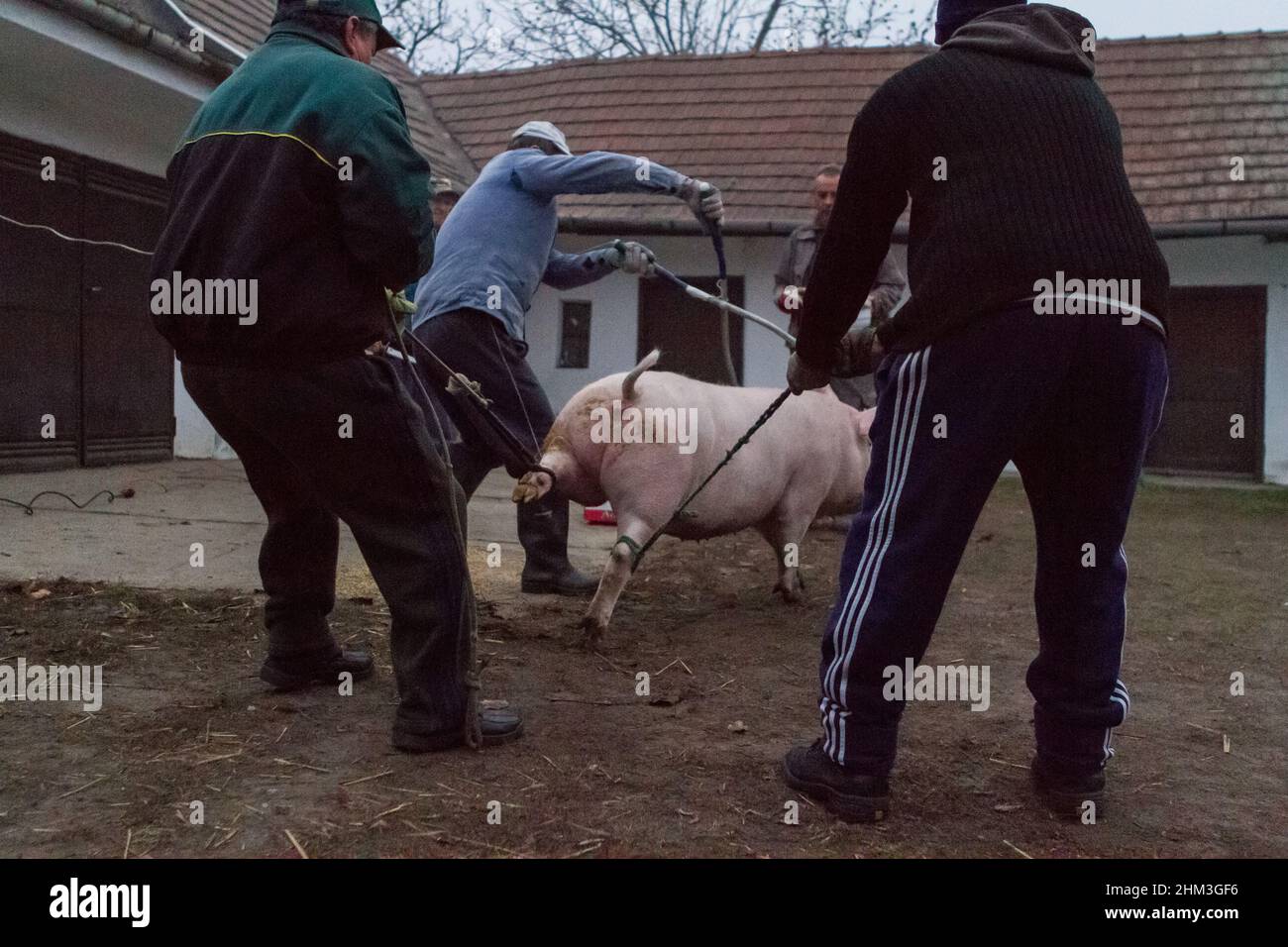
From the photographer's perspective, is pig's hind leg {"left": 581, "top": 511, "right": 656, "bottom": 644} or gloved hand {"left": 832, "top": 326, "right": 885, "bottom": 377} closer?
gloved hand {"left": 832, "top": 326, "right": 885, "bottom": 377}

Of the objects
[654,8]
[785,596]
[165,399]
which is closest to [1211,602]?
[785,596]

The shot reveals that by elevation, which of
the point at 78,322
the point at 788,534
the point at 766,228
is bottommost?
the point at 788,534

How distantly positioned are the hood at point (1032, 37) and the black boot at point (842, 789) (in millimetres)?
1547

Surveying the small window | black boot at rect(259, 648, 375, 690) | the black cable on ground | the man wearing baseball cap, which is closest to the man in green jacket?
black boot at rect(259, 648, 375, 690)

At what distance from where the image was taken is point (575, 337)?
13.4 metres

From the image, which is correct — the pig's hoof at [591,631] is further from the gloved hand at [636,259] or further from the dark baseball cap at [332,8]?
the dark baseball cap at [332,8]

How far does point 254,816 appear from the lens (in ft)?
7.66

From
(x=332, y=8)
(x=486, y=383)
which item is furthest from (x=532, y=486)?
(x=332, y=8)

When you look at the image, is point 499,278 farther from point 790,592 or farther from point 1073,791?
point 1073,791

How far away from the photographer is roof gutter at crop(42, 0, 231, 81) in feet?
19.9

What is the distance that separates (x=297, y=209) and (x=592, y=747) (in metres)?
1.48

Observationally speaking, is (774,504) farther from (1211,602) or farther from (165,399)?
(165,399)

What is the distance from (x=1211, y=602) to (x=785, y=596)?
2041 millimetres

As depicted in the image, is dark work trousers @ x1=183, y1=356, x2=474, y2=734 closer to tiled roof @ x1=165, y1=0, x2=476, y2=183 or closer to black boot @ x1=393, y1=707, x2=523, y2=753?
black boot @ x1=393, y1=707, x2=523, y2=753
